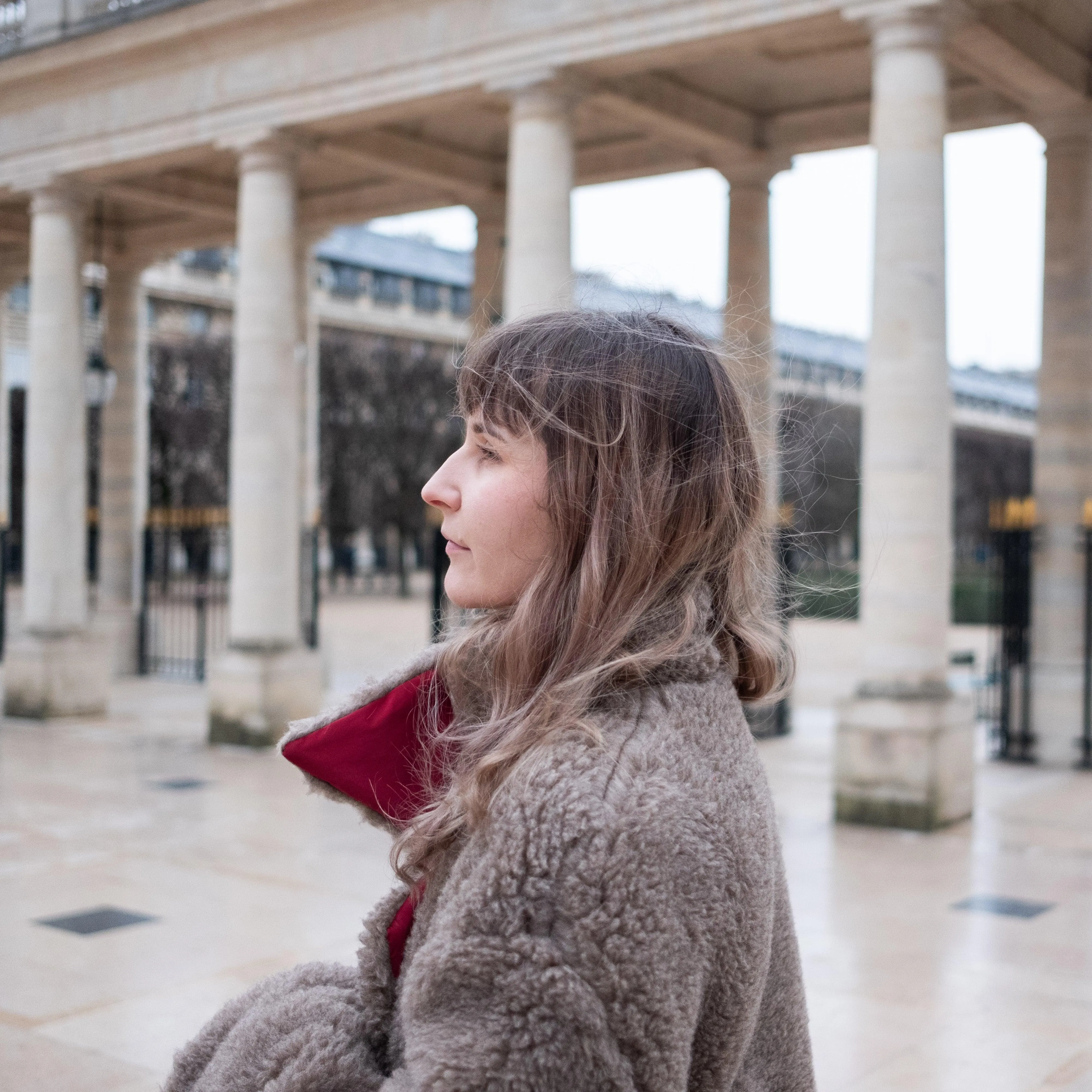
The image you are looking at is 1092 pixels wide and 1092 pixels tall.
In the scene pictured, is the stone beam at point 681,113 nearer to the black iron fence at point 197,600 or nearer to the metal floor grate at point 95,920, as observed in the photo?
the black iron fence at point 197,600

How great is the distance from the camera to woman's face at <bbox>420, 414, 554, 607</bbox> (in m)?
1.74

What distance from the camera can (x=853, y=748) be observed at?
36.2 feet

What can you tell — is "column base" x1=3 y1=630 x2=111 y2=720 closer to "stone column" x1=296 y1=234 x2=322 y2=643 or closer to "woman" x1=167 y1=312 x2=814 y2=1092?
"stone column" x1=296 y1=234 x2=322 y2=643

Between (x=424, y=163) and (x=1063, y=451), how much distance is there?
26.3ft

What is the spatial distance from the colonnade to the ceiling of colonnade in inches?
15.8

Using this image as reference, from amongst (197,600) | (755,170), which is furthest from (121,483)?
(755,170)

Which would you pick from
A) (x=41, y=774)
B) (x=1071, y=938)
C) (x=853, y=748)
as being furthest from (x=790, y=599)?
(x=41, y=774)

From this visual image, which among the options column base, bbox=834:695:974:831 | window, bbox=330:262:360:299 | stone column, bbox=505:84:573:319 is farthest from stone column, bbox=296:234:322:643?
window, bbox=330:262:360:299

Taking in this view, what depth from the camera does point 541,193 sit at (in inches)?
502

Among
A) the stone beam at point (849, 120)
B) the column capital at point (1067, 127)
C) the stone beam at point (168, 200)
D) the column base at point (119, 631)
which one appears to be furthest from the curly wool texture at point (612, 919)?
the column base at point (119, 631)

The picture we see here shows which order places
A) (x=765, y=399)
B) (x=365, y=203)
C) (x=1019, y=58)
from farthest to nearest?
(x=365, y=203) < (x=1019, y=58) < (x=765, y=399)

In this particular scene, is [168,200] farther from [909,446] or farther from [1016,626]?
[1016,626]

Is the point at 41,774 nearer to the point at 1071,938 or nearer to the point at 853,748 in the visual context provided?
the point at 853,748

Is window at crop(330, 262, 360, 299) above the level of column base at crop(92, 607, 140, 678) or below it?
above
